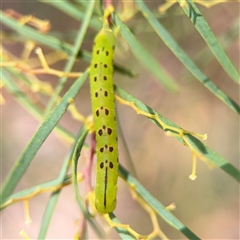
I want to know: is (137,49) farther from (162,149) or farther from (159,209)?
(162,149)

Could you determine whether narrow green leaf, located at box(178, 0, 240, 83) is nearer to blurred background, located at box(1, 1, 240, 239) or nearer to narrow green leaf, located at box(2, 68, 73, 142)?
narrow green leaf, located at box(2, 68, 73, 142)

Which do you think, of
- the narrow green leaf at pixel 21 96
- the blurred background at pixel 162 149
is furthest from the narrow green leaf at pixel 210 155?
the blurred background at pixel 162 149

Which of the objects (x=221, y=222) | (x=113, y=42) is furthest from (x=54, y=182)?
(x=221, y=222)

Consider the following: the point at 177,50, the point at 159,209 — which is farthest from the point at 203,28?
the point at 159,209

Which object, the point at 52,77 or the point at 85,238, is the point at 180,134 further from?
the point at 52,77

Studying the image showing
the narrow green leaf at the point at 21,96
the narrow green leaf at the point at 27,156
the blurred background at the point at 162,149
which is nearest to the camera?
the narrow green leaf at the point at 27,156

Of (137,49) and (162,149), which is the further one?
(162,149)

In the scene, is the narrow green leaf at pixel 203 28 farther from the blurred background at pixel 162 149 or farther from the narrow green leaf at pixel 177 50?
the blurred background at pixel 162 149
